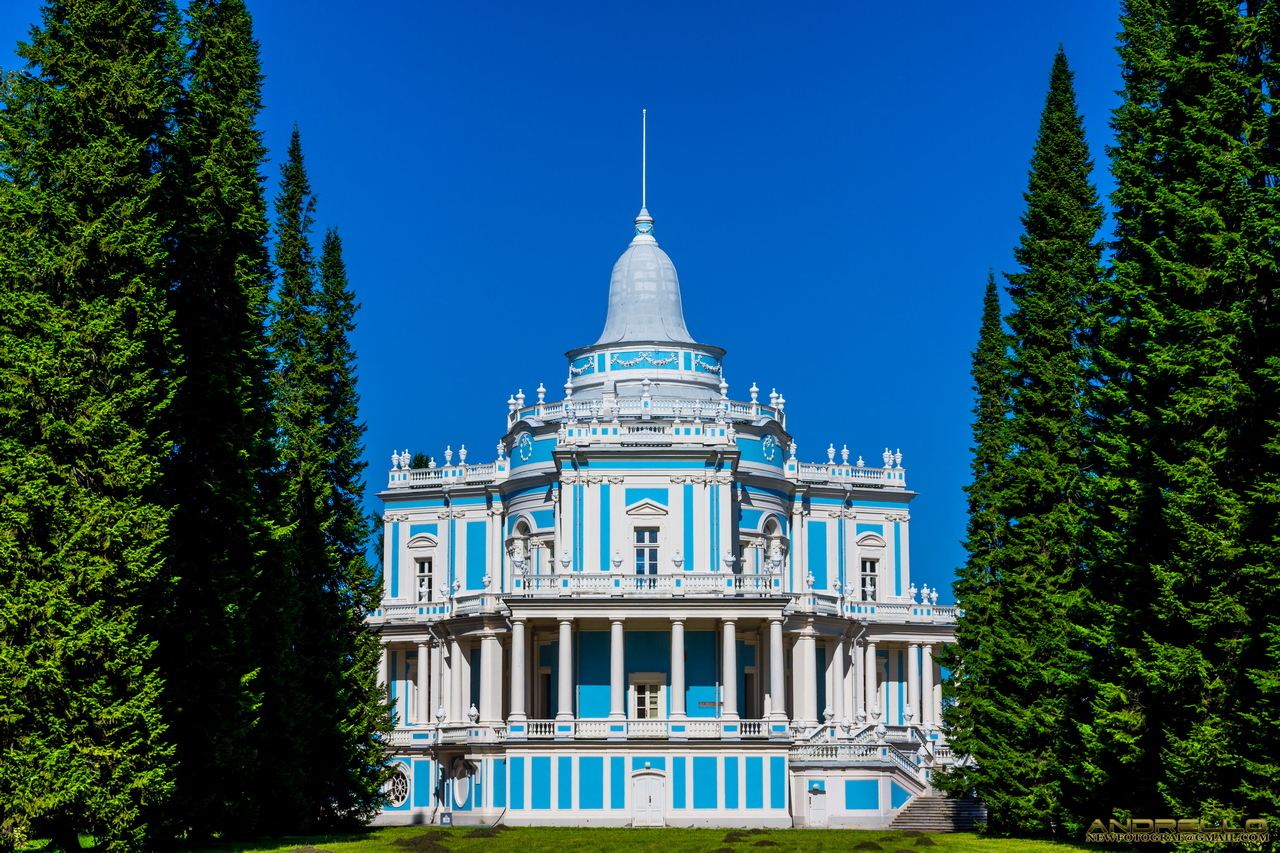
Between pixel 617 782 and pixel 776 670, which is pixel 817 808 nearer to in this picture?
pixel 776 670

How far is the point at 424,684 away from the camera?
6322 centimetres

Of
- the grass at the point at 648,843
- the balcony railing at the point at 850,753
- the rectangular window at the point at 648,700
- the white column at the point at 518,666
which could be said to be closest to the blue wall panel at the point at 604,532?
the rectangular window at the point at 648,700

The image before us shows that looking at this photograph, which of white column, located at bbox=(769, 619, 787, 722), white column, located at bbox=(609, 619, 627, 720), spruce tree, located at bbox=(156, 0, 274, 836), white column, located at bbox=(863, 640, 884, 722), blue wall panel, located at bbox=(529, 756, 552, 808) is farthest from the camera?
white column, located at bbox=(863, 640, 884, 722)

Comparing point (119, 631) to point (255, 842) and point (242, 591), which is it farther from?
point (255, 842)

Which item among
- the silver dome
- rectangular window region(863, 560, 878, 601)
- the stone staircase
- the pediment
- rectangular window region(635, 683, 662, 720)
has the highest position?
the silver dome

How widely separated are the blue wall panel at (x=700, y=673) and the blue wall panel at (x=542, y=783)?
653 cm

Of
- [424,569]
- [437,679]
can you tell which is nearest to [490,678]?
[437,679]

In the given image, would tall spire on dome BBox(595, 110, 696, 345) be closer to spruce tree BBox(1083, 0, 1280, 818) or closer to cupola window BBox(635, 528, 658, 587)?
cupola window BBox(635, 528, 658, 587)

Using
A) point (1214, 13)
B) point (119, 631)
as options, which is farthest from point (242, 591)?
point (1214, 13)

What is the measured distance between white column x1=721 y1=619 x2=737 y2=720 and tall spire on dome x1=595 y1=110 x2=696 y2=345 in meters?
14.3

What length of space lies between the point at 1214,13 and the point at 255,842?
22.8 metres

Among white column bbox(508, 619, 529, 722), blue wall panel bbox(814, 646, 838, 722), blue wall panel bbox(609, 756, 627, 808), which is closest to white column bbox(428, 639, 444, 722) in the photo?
white column bbox(508, 619, 529, 722)

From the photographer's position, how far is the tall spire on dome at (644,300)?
6275 centimetres

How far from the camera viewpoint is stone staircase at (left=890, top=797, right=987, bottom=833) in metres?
45.8
